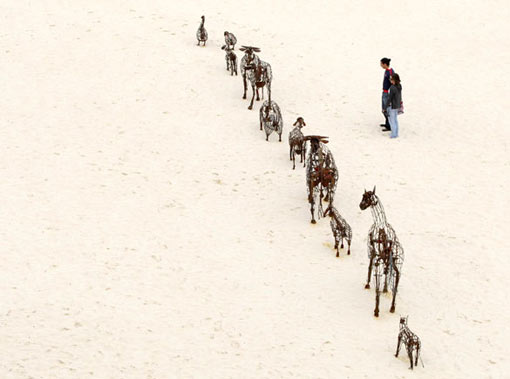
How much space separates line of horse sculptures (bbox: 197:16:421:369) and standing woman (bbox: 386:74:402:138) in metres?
3.33

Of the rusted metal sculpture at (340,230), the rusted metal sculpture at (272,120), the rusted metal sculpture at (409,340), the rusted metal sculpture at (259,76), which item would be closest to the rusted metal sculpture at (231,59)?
the rusted metal sculpture at (259,76)

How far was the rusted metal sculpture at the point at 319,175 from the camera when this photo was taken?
18578 millimetres

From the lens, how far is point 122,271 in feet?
54.1

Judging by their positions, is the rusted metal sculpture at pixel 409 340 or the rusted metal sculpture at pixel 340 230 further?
the rusted metal sculpture at pixel 340 230

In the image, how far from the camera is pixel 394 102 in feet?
76.5

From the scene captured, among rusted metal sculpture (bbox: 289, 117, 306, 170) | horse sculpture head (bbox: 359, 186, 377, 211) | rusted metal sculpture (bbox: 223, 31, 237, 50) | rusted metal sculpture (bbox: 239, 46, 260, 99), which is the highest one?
rusted metal sculpture (bbox: 223, 31, 237, 50)

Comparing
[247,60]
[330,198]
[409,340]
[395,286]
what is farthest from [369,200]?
[247,60]

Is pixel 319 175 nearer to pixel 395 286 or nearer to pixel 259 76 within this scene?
pixel 395 286

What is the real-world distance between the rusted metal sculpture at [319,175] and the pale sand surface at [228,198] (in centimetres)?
72

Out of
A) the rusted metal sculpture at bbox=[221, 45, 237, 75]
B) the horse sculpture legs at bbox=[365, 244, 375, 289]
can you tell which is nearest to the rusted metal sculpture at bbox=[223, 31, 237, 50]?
the rusted metal sculpture at bbox=[221, 45, 237, 75]

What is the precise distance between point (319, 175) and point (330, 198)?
2.86ft

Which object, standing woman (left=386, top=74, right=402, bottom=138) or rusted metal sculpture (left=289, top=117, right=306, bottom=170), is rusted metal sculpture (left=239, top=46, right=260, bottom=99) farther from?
standing woman (left=386, top=74, right=402, bottom=138)

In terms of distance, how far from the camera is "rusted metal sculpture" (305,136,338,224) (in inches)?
Answer: 731

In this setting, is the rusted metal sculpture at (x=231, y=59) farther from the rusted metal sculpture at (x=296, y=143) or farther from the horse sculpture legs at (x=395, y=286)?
the horse sculpture legs at (x=395, y=286)
